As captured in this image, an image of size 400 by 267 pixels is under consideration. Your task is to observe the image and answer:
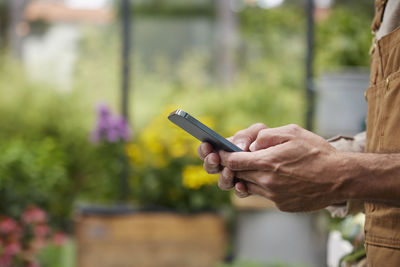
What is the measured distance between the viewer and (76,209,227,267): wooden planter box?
3.33m

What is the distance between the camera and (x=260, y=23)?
595 centimetres

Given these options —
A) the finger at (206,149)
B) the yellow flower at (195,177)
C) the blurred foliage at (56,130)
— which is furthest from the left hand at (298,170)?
the blurred foliage at (56,130)

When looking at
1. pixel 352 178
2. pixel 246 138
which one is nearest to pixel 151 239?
pixel 246 138

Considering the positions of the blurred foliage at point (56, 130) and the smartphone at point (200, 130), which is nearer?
the smartphone at point (200, 130)

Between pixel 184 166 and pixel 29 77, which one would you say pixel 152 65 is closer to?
pixel 29 77

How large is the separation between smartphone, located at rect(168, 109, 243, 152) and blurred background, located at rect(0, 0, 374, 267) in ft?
1.78

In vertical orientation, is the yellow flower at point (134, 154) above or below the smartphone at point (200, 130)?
below

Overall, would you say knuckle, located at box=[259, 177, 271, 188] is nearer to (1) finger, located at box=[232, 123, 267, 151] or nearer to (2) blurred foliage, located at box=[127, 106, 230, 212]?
(1) finger, located at box=[232, 123, 267, 151]

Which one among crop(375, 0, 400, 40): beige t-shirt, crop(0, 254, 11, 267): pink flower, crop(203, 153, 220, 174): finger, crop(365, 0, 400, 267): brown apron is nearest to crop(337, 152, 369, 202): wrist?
crop(365, 0, 400, 267): brown apron

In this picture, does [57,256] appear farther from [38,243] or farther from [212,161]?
[212,161]

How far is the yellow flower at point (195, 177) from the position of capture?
11.1ft

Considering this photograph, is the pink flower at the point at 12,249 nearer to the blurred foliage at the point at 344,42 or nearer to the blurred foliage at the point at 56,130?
the blurred foliage at the point at 56,130

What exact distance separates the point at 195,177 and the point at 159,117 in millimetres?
668

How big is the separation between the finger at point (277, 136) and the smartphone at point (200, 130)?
4cm
